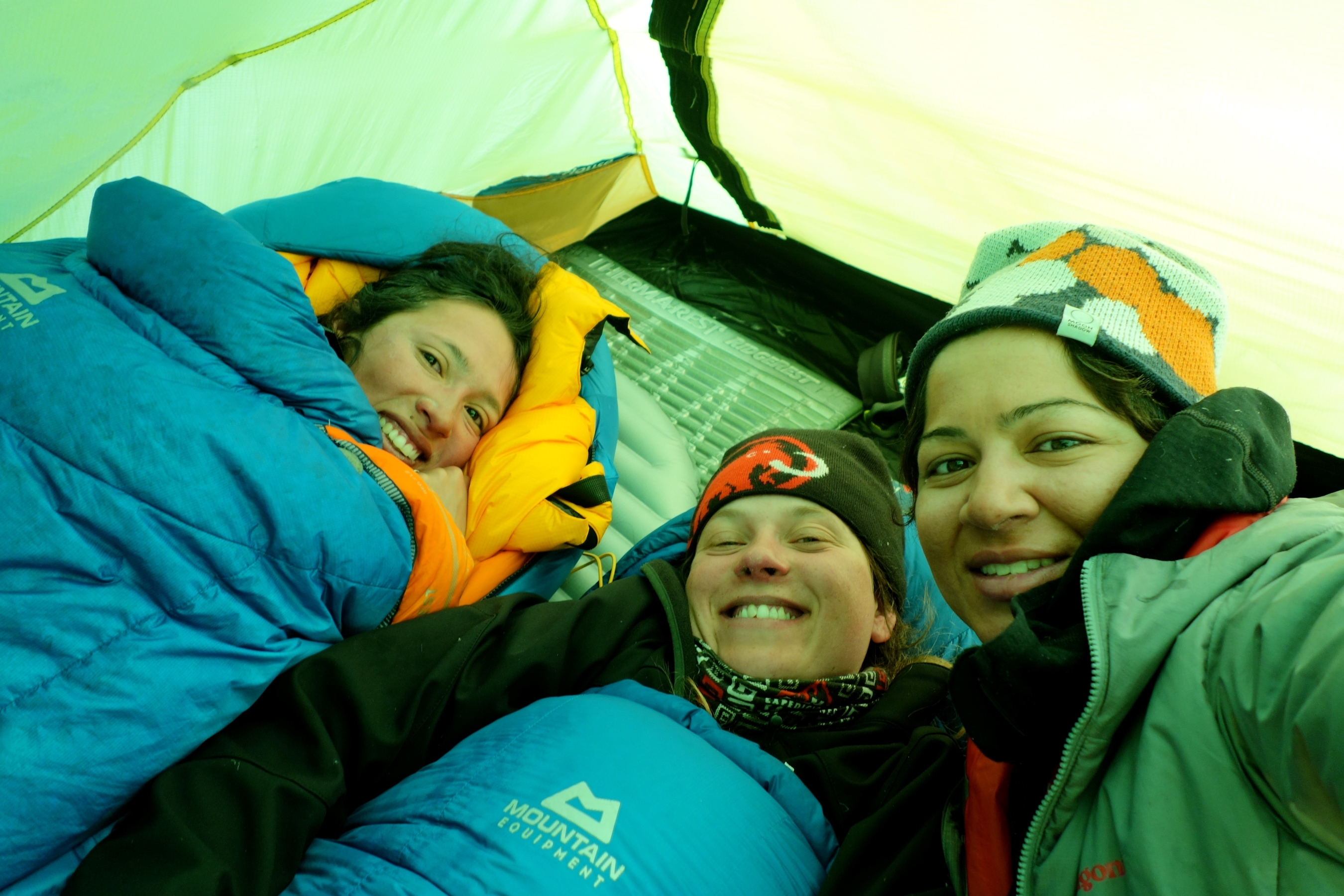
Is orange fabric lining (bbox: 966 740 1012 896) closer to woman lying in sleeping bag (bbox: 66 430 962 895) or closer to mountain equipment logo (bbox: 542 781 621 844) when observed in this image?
woman lying in sleeping bag (bbox: 66 430 962 895)

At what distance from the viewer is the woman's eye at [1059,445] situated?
751 millimetres

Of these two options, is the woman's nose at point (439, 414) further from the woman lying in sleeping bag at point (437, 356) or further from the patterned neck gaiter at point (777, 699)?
the patterned neck gaiter at point (777, 699)

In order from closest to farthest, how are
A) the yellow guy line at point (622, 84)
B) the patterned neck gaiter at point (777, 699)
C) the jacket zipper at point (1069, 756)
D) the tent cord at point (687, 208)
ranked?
the jacket zipper at point (1069, 756)
the patterned neck gaiter at point (777, 699)
the yellow guy line at point (622, 84)
the tent cord at point (687, 208)

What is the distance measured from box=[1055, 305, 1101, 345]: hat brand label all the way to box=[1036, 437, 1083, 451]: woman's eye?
112 millimetres

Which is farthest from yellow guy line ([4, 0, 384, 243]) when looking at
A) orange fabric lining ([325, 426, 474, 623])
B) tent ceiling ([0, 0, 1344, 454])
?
orange fabric lining ([325, 426, 474, 623])

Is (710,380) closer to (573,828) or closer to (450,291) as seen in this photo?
(450,291)

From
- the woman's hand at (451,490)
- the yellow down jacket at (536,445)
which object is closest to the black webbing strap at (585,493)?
the yellow down jacket at (536,445)

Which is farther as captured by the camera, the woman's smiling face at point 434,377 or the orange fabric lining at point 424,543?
the woman's smiling face at point 434,377

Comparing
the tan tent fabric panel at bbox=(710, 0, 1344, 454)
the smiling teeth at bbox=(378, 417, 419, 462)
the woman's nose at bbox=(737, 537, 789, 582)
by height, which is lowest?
the woman's nose at bbox=(737, 537, 789, 582)

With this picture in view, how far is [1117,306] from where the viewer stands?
2.71ft

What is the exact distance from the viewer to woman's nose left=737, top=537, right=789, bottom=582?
110 centimetres

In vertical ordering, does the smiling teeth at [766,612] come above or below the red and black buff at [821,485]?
below

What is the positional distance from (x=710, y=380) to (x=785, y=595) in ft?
3.73

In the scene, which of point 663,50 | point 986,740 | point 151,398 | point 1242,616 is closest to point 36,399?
point 151,398
